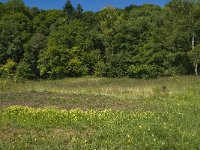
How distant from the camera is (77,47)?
214 ft

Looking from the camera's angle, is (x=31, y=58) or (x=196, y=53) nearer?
(x=196, y=53)

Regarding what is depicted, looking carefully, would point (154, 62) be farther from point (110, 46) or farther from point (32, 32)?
point (32, 32)

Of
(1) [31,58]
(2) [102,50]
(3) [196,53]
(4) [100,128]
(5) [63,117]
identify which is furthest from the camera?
(2) [102,50]

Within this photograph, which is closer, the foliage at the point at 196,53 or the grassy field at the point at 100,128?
the grassy field at the point at 100,128

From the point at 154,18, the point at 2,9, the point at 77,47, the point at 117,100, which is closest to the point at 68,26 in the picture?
the point at 77,47

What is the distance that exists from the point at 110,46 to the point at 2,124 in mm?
51865

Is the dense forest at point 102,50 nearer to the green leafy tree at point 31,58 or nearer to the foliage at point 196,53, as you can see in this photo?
the green leafy tree at point 31,58

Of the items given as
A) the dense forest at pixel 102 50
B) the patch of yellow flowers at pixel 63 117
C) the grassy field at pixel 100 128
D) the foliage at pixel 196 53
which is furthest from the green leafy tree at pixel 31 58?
the patch of yellow flowers at pixel 63 117

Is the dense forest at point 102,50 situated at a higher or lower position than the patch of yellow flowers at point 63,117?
higher

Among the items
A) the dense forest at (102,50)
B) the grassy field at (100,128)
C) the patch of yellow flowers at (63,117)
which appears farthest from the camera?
the dense forest at (102,50)

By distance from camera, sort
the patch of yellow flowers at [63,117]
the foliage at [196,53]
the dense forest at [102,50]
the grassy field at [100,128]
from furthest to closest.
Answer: the dense forest at [102,50] → the foliage at [196,53] → the patch of yellow flowers at [63,117] → the grassy field at [100,128]

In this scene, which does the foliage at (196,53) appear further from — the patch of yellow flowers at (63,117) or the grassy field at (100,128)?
the patch of yellow flowers at (63,117)

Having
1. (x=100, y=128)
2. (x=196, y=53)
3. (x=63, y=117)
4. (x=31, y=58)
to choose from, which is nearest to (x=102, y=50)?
(x=31, y=58)

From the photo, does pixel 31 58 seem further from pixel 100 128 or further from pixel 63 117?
pixel 100 128
